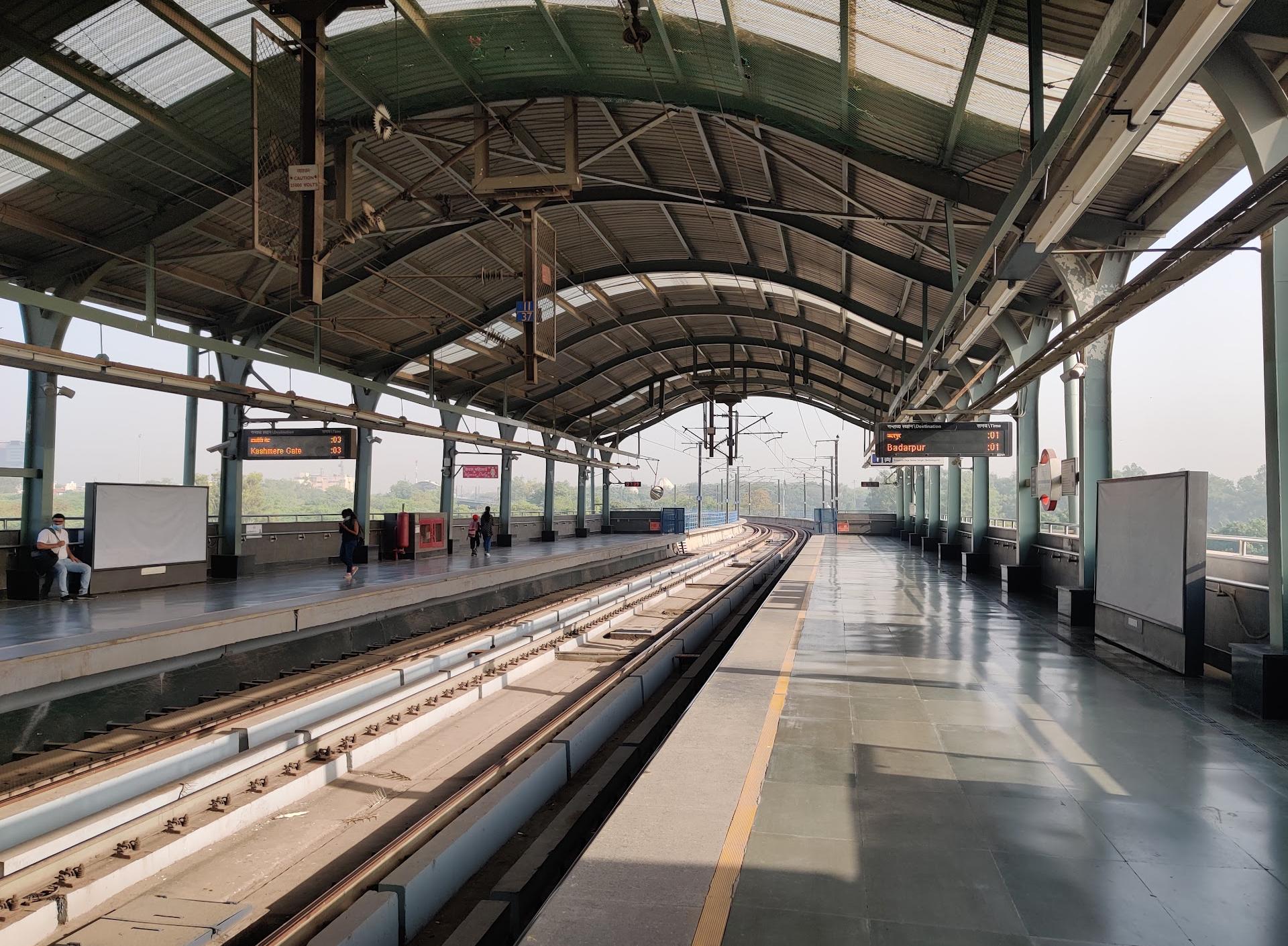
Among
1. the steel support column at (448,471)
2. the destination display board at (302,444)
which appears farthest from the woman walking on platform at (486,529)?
the destination display board at (302,444)

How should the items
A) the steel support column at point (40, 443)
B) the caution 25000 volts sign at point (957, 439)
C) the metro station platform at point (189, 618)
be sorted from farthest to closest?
1. the caution 25000 volts sign at point (957, 439)
2. the steel support column at point (40, 443)
3. the metro station platform at point (189, 618)

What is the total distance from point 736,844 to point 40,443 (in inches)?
572

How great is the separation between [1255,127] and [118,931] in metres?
9.24

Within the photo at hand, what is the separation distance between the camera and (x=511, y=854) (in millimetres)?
5855

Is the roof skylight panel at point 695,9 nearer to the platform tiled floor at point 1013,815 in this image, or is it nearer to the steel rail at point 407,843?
the platform tiled floor at point 1013,815

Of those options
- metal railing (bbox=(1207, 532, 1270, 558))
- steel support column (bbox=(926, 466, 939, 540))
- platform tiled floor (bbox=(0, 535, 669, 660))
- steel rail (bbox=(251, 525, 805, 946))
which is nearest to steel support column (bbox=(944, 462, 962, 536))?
steel support column (bbox=(926, 466, 939, 540))

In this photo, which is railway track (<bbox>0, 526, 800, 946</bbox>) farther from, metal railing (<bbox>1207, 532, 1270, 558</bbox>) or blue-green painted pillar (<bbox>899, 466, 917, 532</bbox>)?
blue-green painted pillar (<bbox>899, 466, 917, 532</bbox>)

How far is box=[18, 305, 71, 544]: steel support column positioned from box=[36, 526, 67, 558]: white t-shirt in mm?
816

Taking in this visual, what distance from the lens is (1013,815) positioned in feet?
14.9

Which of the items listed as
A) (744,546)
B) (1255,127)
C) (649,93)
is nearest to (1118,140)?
(1255,127)

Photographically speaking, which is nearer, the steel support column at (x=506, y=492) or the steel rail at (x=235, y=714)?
the steel rail at (x=235, y=714)

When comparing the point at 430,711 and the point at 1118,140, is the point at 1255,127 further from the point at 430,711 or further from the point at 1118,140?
the point at 430,711

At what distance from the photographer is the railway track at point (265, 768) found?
4906 millimetres

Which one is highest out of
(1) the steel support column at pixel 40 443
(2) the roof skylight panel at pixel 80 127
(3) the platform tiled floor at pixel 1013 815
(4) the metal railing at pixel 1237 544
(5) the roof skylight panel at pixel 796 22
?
(5) the roof skylight panel at pixel 796 22
